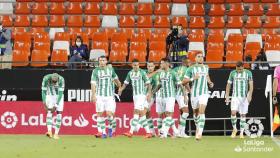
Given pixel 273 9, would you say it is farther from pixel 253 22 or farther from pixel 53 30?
pixel 53 30

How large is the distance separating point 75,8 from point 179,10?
405 cm

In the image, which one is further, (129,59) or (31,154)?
(129,59)

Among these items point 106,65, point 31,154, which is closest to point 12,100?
point 106,65

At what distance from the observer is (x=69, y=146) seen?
51.1 feet

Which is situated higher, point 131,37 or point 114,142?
point 131,37

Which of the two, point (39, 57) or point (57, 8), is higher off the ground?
point (57, 8)

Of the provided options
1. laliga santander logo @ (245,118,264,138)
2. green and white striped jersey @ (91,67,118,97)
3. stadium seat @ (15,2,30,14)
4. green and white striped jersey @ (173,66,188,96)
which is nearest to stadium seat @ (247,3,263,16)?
laliga santander logo @ (245,118,264,138)

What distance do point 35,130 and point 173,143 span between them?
19.7 ft

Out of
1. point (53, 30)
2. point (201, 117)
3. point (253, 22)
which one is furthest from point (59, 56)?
point (253, 22)

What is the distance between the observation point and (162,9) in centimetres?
2741

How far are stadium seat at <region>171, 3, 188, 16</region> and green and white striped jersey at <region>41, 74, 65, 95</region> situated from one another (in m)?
9.48

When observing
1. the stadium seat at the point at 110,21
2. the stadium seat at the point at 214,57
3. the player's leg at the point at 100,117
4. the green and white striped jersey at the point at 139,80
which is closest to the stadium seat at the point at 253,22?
the stadium seat at the point at 214,57

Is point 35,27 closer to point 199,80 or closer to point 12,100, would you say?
point 12,100

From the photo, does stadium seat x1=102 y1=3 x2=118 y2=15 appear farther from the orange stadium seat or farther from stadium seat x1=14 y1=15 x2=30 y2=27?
stadium seat x1=14 y1=15 x2=30 y2=27
